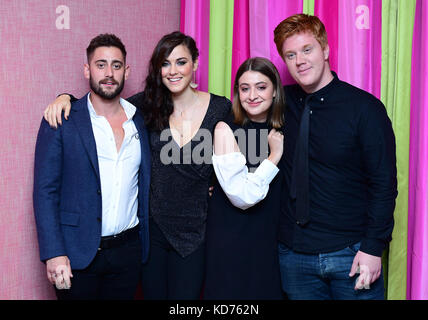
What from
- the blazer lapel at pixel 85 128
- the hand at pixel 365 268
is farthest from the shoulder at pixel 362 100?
the blazer lapel at pixel 85 128

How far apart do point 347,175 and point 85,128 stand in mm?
1016

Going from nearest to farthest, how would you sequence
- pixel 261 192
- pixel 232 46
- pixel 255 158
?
pixel 261 192 → pixel 255 158 → pixel 232 46

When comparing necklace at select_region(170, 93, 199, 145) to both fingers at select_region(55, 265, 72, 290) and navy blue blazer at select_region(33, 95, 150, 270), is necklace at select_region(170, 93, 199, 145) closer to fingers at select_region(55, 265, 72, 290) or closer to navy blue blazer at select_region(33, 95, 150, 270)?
navy blue blazer at select_region(33, 95, 150, 270)

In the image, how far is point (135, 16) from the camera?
2283 mm

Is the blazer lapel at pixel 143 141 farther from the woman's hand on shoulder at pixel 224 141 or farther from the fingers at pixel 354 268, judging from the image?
the fingers at pixel 354 268

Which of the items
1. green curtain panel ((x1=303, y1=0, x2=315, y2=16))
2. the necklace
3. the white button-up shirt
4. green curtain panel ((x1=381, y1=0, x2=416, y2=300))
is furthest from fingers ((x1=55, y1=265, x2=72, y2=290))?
green curtain panel ((x1=303, y1=0, x2=315, y2=16))

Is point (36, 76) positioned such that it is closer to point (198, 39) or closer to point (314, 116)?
point (198, 39)

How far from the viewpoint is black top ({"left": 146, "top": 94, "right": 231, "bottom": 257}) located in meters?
1.80

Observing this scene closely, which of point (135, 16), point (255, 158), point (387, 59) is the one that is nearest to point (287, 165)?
point (255, 158)

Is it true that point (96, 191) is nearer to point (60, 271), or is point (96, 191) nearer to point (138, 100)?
point (60, 271)

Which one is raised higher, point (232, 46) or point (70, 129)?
→ point (232, 46)

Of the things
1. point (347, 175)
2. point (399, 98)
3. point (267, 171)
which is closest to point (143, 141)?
point (267, 171)

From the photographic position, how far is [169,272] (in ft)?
5.98
